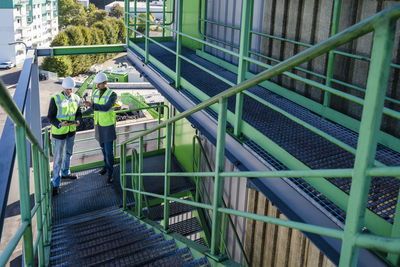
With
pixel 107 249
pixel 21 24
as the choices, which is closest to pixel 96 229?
pixel 107 249

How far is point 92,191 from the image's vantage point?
23.4ft

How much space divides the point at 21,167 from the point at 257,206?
3837 millimetres

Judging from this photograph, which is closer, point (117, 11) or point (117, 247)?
point (117, 247)

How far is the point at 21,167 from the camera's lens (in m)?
1.93

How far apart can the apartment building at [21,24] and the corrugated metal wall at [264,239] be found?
1836 inches

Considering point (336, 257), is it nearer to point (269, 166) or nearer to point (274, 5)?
point (269, 166)

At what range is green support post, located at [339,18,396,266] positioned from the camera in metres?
1.21

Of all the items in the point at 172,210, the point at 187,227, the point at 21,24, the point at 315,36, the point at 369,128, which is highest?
the point at 315,36

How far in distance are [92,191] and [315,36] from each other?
15.6 feet

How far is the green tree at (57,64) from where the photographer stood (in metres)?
45.2

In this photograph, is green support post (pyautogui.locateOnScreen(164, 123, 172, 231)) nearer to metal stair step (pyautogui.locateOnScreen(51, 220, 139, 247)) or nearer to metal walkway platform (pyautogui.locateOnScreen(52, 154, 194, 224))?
metal stair step (pyautogui.locateOnScreen(51, 220, 139, 247))

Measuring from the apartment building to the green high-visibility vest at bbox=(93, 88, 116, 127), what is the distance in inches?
1766

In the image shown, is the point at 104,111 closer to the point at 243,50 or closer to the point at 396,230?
the point at 243,50

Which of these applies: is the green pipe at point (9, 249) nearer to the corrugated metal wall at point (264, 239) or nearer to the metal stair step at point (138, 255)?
the metal stair step at point (138, 255)
